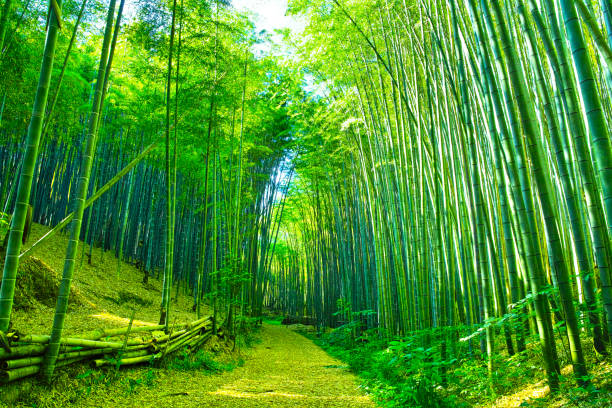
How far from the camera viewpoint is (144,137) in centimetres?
642

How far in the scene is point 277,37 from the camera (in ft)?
19.0

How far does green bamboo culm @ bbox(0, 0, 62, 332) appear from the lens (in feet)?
5.62

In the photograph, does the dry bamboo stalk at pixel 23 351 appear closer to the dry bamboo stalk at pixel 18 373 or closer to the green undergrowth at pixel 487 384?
the dry bamboo stalk at pixel 18 373

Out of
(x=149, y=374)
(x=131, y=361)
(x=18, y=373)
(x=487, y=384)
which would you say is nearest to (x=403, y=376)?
(x=487, y=384)

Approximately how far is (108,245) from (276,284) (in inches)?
399

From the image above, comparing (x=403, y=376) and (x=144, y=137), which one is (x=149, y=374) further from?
(x=144, y=137)

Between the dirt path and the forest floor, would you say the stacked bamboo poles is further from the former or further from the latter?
the dirt path

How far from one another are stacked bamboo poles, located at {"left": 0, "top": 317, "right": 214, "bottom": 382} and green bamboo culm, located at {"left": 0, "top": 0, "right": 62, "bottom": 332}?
0.53ft

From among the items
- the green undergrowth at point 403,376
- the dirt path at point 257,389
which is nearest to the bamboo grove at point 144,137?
the dirt path at point 257,389

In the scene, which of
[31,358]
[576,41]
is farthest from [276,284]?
[576,41]

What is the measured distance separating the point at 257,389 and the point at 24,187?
2.22 meters

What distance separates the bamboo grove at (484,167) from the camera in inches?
56.1

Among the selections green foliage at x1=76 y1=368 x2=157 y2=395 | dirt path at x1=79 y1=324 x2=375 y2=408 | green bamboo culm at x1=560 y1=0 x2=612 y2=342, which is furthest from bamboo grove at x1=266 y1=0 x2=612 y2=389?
green foliage at x1=76 y1=368 x2=157 y2=395

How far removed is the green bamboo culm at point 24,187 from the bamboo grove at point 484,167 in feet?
7.34
